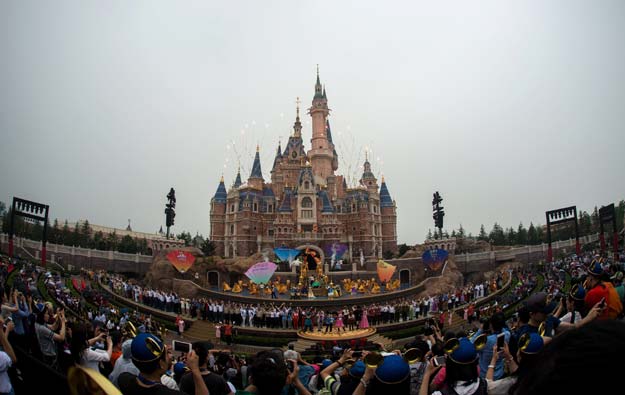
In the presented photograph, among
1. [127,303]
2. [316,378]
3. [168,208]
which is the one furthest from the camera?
[168,208]

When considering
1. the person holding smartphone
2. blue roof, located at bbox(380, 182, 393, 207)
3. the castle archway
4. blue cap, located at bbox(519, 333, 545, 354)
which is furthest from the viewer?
blue roof, located at bbox(380, 182, 393, 207)

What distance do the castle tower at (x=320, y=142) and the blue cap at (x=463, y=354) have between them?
62.8m

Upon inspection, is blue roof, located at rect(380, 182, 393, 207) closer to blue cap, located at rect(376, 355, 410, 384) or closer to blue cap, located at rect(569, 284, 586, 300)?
blue cap, located at rect(569, 284, 586, 300)

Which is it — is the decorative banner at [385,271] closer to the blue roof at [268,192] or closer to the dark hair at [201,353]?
the blue roof at [268,192]

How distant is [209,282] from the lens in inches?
1747

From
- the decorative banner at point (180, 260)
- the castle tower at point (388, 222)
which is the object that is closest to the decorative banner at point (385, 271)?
the decorative banner at point (180, 260)

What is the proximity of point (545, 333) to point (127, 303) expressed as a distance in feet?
92.7

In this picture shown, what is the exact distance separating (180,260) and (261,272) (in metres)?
10.9

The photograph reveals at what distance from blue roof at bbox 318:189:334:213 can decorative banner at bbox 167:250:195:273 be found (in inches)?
880

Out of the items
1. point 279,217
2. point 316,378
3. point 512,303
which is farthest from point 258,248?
point 316,378

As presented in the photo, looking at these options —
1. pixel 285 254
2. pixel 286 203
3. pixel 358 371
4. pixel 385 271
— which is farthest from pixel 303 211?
pixel 358 371

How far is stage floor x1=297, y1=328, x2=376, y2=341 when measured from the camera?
2080 centimetres

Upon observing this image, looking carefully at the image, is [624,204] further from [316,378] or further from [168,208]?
[316,378]

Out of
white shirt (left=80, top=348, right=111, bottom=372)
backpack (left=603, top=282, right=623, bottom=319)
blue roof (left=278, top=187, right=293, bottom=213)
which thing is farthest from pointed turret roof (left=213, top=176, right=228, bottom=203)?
backpack (left=603, top=282, right=623, bottom=319)
